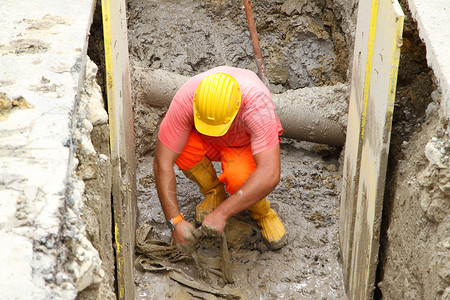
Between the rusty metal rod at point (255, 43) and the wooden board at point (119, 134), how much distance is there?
169cm

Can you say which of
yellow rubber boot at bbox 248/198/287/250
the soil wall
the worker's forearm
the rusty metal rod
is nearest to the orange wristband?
the worker's forearm

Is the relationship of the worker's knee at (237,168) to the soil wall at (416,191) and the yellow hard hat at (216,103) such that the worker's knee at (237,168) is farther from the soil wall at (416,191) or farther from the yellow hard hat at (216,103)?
the soil wall at (416,191)

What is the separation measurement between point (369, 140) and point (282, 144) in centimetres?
192

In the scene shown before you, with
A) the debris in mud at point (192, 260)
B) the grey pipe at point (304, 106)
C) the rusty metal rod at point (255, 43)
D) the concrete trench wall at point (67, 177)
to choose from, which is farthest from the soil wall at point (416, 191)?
the rusty metal rod at point (255, 43)

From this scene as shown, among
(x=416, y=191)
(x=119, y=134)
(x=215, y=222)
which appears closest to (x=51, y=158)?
(x=119, y=134)

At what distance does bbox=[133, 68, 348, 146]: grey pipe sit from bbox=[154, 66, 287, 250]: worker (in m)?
0.78

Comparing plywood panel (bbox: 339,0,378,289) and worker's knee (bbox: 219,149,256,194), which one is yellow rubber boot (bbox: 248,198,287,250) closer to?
worker's knee (bbox: 219,149,256,194)

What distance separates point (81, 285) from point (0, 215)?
0.91 ft

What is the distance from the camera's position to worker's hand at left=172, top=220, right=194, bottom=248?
3084mm

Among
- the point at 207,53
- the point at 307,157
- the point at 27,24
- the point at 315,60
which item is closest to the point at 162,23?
the point at 207,53

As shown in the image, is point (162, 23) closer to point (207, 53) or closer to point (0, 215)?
point (207, 53)

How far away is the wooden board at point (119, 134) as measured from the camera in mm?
2441

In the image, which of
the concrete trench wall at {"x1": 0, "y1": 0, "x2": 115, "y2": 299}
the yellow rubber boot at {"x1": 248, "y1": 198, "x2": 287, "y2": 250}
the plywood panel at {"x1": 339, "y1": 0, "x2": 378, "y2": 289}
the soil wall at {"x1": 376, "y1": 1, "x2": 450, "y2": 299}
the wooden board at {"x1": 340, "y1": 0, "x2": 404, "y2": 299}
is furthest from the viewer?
the yellow rubber boot at {"x1": 248, "y1": 198, "x2": 287, "y2": 250}

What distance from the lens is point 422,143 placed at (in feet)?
7.33
